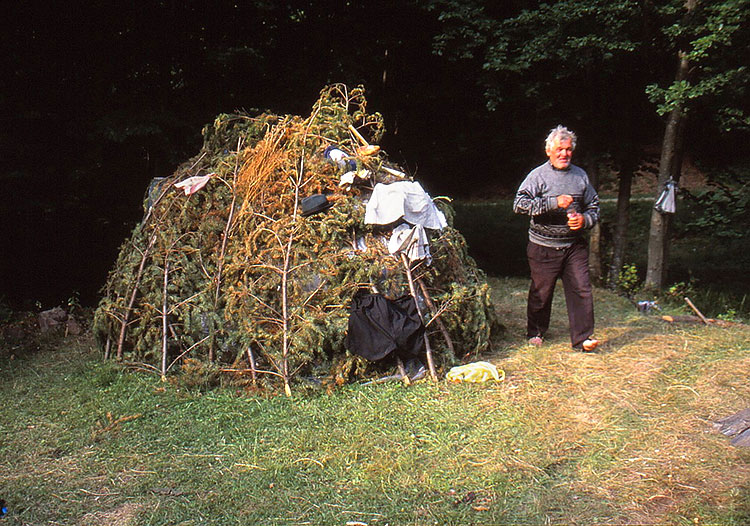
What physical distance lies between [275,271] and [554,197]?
2496mm

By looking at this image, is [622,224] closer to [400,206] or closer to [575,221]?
[575,221]

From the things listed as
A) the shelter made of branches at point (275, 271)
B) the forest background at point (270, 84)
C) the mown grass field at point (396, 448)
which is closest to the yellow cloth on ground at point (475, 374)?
the mown grass field at point (396, 448)

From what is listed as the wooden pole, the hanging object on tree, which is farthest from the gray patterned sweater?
the hanging object on tree

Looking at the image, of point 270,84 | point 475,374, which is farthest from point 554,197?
point 270,84

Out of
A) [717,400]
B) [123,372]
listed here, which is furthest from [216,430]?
[717,400]

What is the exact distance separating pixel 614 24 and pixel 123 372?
7395 mm

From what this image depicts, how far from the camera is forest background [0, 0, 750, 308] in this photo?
945 cm

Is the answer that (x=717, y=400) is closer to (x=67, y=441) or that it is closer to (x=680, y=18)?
(x=67, y=441)

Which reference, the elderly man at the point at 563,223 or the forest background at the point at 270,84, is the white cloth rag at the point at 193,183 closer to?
the forest background at the point at 270,84

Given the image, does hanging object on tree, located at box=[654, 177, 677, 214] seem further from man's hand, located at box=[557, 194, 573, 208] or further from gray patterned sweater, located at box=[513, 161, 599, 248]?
man's hand, located at box=[557, 194, 573, 208]

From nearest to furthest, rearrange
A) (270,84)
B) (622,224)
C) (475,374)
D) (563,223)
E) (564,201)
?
(475,374) < (564,201) < (563,223) < (270,84) < (622,224)

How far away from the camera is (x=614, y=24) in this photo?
9.37 metres

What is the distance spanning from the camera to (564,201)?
611 cm

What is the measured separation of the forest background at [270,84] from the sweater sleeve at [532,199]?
3.39 metres
